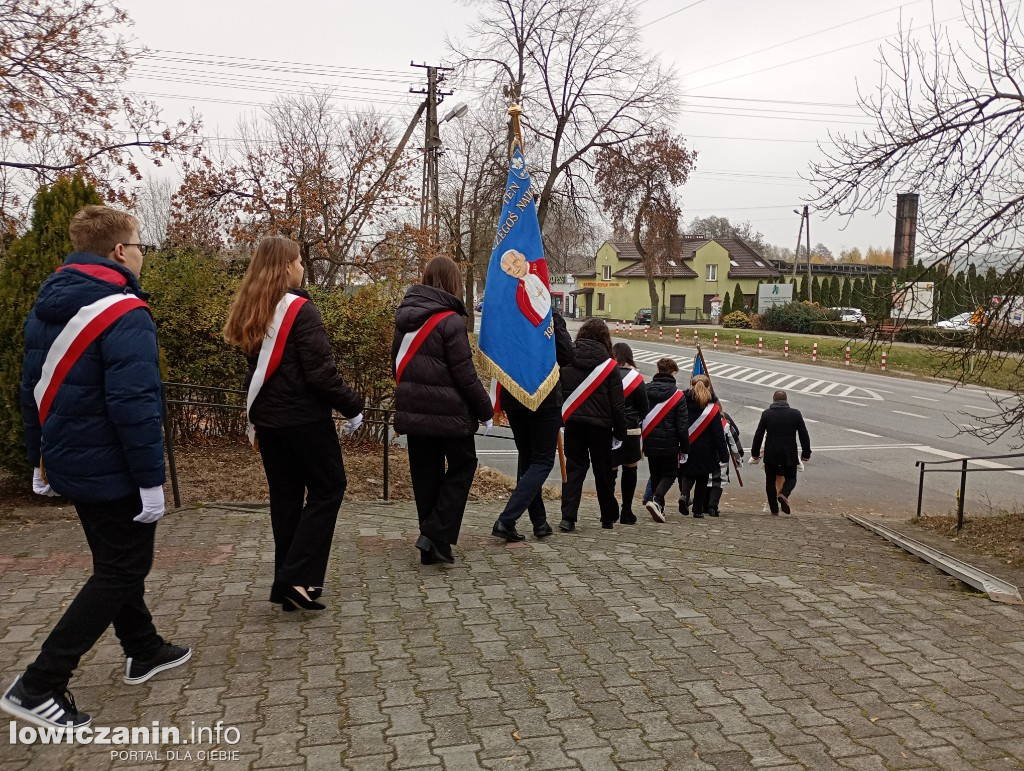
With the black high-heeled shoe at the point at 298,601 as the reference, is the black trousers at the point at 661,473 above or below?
below

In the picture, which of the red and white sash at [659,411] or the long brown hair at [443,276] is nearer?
the long brown hair at [443,276]

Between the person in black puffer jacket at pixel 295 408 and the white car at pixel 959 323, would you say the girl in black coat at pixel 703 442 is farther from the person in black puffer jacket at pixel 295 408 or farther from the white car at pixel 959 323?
the person in black puffer jacket at pixel 295 408

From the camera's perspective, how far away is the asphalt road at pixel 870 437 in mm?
13328

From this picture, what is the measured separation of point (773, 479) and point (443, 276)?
7.04 m

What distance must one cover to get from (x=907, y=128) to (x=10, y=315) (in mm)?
7810

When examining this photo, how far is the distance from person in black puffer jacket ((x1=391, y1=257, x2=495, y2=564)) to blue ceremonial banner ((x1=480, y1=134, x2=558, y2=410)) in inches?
41.7

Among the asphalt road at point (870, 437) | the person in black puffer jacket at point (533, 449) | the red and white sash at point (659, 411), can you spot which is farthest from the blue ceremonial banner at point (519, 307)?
the asphalt road at point (870, 437)

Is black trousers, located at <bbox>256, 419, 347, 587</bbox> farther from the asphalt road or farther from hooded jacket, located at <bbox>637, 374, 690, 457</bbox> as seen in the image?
the asphalt road

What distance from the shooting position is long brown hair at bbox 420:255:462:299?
5.09m

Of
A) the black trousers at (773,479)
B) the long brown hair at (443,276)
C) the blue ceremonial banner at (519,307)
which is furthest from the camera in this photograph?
the black trousers at (773,479)

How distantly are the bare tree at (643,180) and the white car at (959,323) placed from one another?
85.1ft

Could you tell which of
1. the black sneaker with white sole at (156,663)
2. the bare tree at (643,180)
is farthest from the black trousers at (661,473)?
the bare tree at (643,180)

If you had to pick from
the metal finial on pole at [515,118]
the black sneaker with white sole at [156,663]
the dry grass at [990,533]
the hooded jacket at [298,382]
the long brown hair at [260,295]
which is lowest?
the dry grass at [990,533]

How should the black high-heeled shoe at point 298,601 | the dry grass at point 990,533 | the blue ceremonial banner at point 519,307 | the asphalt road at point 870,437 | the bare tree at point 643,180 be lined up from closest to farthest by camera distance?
1. the black high-heeled shoe at point 298,601
2. the blue ceremonial banner at point 519,307
3. the dry grass at point 990,533
4. the asphalt road at point 870,437
5. the bare tree at point 643,180
